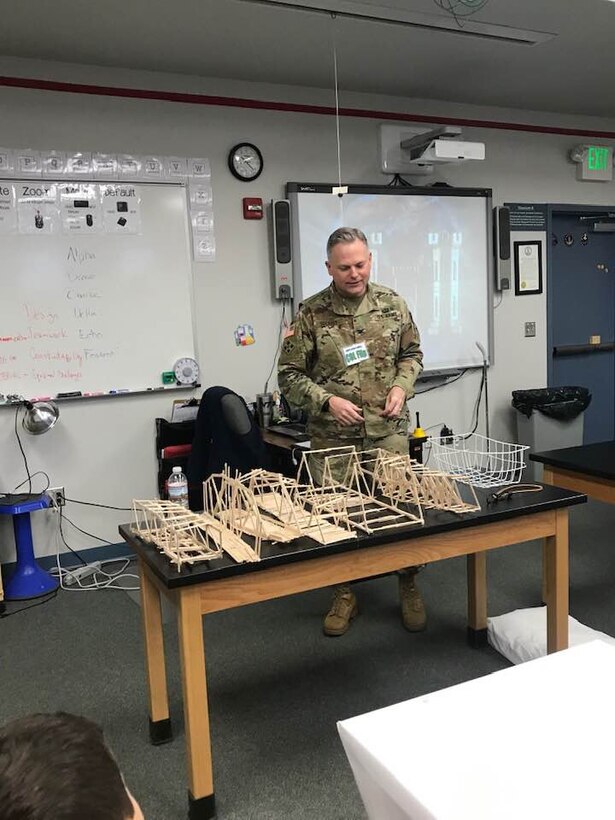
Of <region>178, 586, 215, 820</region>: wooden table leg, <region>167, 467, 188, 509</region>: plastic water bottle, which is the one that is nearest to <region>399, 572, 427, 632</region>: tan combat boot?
<region>167, 467, 188, 509</region>: plastic water bottle

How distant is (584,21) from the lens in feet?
11.7

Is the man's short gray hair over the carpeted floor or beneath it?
over

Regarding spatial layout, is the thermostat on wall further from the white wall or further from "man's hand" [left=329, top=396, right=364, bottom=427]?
"man's hand" [left=329, top=396, right=364, bottom=427]

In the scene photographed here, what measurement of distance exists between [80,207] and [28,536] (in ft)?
5.74

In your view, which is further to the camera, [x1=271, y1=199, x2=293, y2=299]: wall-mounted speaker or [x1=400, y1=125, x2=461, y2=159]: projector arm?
[x1=400, y1=125, x2=461, y2=159]: projector arm

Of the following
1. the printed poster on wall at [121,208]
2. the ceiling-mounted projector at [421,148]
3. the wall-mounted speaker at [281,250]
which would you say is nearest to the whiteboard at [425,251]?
the wall-mounted speaker at [281,250]

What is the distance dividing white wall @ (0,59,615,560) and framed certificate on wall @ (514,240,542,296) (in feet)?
2.03

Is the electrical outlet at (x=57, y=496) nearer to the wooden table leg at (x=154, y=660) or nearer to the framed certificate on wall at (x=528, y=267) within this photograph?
the wooden table leg at (x=154, y=660)

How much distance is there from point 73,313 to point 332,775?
8.98ft

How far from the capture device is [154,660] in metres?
2.18

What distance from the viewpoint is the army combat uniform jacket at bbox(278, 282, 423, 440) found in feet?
9.15

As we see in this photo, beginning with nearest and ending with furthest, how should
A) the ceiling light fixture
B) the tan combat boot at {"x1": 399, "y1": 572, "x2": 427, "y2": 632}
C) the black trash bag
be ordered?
the tan combat boot at {"x1": 399, "y1": 572, "x2": 427, "y2": 632} → the ceiling light fixture → the black trash bag

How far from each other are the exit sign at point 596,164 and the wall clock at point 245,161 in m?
2.63

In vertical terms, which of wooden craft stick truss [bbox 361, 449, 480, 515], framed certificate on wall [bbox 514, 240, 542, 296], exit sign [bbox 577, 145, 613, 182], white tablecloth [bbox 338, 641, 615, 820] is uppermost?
exit sign [bbox 577, 145, 613, 182]
